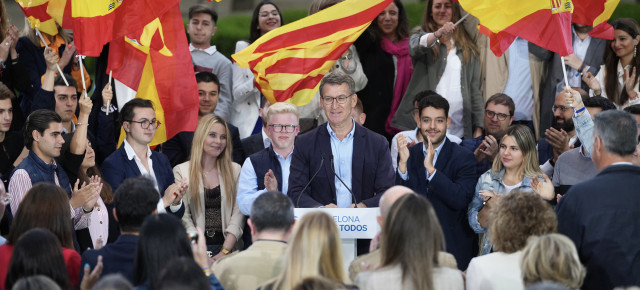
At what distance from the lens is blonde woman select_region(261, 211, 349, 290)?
5.42 metres

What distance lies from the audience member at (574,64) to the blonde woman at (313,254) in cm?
590

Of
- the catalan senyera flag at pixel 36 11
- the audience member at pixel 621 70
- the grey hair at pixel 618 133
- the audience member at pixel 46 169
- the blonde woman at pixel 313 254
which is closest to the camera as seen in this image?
the blonde woman at pixel 313 254

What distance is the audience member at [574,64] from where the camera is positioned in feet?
35.1

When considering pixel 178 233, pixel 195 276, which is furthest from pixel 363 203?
pixel 195 276

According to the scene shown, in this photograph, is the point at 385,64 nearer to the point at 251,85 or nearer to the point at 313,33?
the point at 251,85

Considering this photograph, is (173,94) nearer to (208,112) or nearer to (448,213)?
(208,112)

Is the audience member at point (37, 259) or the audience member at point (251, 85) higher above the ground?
the audience member at point (251, 85)

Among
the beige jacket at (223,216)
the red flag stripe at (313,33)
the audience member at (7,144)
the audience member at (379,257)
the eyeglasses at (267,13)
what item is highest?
the eyeglasses at (267,13)

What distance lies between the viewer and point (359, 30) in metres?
9.43

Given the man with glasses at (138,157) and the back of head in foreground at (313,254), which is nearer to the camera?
the back of head in foreground at (313,254)

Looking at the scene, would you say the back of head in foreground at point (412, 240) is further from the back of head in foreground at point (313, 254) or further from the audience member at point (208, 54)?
the audience member at point (208, 54)

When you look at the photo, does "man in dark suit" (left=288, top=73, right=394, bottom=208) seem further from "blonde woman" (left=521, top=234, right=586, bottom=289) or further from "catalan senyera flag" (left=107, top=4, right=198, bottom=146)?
"blonde woman" (left=521, top=234, right=586, bottom=289)

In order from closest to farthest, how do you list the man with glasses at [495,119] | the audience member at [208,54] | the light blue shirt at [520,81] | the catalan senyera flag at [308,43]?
1. the catalan senyera flag at [308,43]
2. the man with glasses at [495,119]
3. the light blue shirt at [520,81]
4. the audience member at [208,54]

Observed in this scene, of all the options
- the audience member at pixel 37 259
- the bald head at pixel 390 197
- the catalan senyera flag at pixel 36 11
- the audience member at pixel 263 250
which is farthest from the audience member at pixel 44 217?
the catalan senyera flag at pixel 36 11
